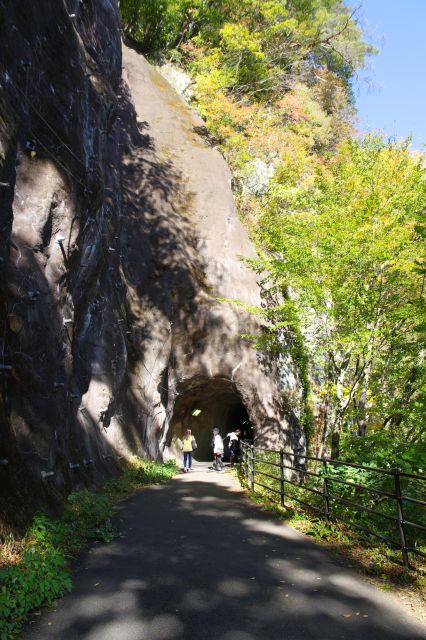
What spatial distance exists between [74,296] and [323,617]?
7.76m

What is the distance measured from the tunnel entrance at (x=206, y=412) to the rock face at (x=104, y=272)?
A: 0.16m

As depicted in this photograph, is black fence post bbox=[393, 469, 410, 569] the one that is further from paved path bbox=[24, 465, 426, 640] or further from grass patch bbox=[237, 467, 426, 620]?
paved path bbox=[24, 465, 426, 640]

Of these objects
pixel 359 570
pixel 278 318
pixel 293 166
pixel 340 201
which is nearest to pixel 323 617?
pixel 359 570

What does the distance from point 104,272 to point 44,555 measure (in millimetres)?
9383

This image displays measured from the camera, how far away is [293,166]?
2461 cm

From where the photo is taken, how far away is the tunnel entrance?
2016 centimetres

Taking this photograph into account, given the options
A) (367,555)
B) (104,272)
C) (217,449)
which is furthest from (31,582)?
(217,449)

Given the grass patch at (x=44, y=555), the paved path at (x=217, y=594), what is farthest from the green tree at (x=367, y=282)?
the grass patch at (x=44, y=555)

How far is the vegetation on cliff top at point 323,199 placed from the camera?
11836mm

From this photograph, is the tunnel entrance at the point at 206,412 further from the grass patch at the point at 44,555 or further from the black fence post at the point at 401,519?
the black fence post at the point at 401,519

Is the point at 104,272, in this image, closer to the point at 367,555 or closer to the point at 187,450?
the point at 187,450

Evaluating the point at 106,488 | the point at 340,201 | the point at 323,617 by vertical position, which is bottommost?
the point at 323,617

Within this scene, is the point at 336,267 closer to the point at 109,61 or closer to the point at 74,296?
the point at 74,296

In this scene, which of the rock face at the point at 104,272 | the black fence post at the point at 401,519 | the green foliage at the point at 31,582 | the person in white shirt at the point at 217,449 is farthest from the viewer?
the person in white shirt at the point at 217,449
